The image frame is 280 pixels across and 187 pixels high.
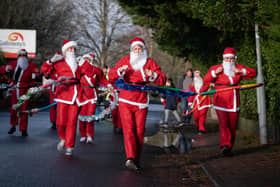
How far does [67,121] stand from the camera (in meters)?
9.64

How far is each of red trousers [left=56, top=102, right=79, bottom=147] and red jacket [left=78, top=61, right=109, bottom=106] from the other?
0.74 feet

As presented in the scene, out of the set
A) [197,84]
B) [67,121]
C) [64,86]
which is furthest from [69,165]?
[197,84]

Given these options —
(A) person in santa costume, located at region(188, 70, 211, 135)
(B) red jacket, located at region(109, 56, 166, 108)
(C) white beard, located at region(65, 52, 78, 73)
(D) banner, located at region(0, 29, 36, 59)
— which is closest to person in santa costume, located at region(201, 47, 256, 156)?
(B) red jacket, located at region(109, 56, 166, 108)

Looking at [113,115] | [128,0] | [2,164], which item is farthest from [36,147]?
[128,0]

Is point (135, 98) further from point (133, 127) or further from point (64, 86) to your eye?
point (64, 86)

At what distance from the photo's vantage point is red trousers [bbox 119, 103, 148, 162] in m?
7.89

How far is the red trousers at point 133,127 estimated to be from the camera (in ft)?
25.9

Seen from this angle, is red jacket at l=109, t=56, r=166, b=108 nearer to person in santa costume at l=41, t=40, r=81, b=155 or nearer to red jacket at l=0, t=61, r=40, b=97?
person in santa costume at l=41, t=40, r=81, b=155

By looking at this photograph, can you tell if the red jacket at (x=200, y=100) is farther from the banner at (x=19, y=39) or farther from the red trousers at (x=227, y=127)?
the banner at (x=19, y=39)

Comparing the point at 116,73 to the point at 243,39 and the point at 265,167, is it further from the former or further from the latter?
the point at 243,39

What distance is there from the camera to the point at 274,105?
439 inches

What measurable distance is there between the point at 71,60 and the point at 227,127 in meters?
3.26

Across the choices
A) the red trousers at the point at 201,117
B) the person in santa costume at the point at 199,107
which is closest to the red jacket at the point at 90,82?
the person in santa costume at the point at 199,107

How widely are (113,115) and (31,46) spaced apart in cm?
2737
